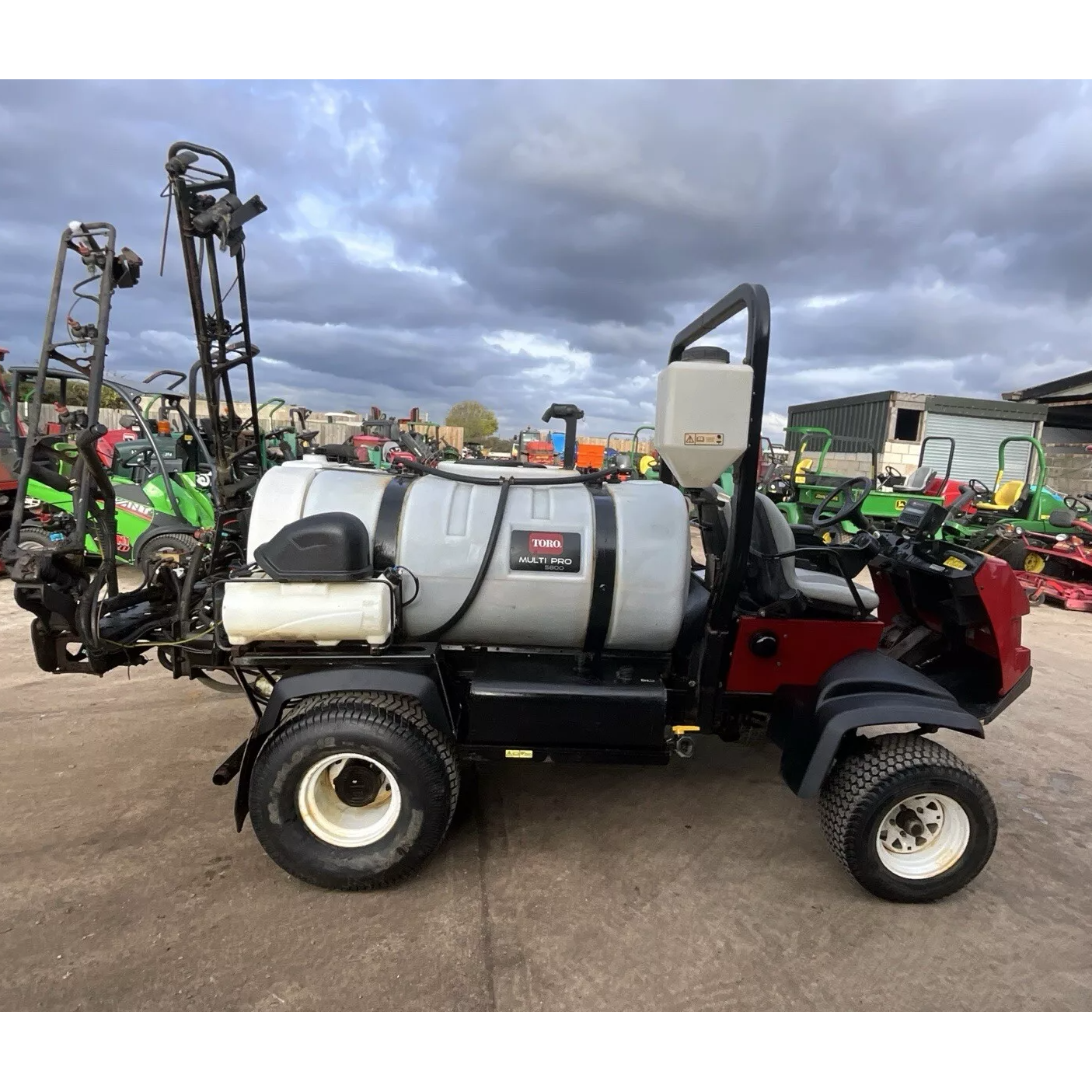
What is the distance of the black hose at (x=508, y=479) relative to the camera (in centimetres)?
279

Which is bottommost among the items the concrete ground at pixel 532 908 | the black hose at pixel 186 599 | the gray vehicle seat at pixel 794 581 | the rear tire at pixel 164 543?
the concrete ground at pixel 532 908

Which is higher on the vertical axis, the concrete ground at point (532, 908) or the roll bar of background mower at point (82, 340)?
the roll bar of background mower at point (82, 340)

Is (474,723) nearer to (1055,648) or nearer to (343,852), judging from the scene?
(343,852)

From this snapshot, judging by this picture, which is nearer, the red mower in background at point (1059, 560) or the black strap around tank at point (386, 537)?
the black strap around tank at point (386, 537)

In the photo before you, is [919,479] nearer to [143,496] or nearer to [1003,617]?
[1003,617]

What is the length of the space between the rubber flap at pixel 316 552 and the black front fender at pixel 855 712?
5.83 ft

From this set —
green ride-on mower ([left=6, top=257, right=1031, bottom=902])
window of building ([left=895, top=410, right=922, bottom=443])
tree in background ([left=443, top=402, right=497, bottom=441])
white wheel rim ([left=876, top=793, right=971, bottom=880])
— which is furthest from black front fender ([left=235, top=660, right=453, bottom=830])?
tree in background ([left=443, top=402, right=497, bottom=441])

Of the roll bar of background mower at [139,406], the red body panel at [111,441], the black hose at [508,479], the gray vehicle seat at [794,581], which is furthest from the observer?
the red body panel at [111,441]

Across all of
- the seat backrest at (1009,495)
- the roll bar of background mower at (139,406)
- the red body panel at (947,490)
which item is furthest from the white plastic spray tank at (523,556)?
the red body panel at (947,490)

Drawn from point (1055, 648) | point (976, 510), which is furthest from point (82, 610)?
point (976, 510)

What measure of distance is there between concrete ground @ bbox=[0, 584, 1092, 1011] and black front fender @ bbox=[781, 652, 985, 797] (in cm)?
51

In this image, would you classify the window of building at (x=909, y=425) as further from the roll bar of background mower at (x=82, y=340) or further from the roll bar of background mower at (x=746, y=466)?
the roll bar of background mower at (x=82, y=340)

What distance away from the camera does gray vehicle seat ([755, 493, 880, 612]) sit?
2.93 m

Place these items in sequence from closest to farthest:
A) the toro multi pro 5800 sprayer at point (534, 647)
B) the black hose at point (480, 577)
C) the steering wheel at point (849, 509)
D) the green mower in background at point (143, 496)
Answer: the toro multi pro 5800 sprayer at point (534, 647), the black hose at point (480, 577), the steering wheel at point (849, 509), the green mower in background at point (143, 496)
